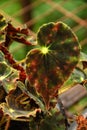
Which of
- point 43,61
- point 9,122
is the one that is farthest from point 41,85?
point 9,122

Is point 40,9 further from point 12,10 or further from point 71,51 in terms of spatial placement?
point 71,51

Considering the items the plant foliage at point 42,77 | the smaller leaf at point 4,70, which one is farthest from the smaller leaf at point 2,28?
the smaller leaf at point 4,70

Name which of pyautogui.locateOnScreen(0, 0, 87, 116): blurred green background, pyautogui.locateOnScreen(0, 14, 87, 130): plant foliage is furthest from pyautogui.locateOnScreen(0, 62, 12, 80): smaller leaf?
pyautogui.locateOnScreen(0, 0, 87, 116): blurred green background

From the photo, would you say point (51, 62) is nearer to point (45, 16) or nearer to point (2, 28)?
point (2, 28)

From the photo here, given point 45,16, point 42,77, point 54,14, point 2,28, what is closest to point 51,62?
point 42,77

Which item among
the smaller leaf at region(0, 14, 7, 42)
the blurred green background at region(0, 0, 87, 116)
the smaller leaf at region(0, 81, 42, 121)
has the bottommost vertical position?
the smaller leaf at region(0, 81, 42, 121)

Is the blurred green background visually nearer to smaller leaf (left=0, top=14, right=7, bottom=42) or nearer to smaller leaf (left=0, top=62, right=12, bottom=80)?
smaller leaf (left=0, top=14, right=7, bottom=42)
